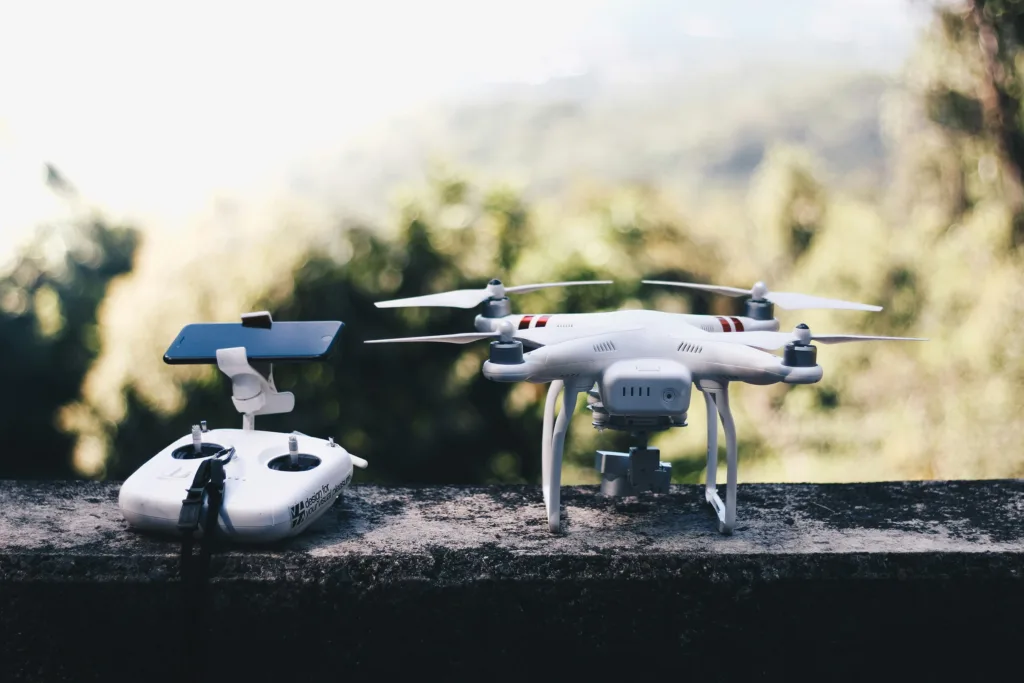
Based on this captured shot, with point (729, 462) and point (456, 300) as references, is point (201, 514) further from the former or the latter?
point (729, 462)

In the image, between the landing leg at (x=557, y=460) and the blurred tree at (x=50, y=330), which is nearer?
the landing leg at (x=557, y=460)

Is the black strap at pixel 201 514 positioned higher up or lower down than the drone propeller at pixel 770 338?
lower down

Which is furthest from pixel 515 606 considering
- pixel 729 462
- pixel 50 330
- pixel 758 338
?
pixel 50 330

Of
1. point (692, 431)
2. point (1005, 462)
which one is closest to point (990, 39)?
point (1005, 462)

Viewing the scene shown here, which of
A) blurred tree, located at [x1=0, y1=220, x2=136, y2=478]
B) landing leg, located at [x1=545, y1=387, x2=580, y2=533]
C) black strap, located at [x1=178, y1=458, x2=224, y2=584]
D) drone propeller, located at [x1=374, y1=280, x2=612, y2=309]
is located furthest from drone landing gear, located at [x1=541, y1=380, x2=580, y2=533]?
blurred tree, located at [x1=0, y1=220, x2=136, y2=478]

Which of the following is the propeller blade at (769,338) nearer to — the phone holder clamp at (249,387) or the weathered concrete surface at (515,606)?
the weathered concrete surface at (515,606)

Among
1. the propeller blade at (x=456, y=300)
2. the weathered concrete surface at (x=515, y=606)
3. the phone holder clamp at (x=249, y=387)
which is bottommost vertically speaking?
the weathered concrete surface at (x=515, y=606)

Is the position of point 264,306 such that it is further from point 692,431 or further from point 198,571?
point 198,571

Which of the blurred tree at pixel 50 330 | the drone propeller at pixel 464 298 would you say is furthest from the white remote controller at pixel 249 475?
the blurred tree at pixel 50 330
